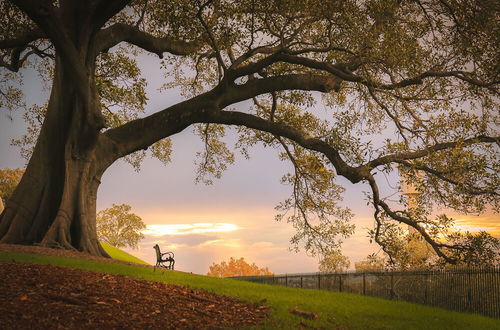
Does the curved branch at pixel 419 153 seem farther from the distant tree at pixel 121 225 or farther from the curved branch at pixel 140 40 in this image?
the distant tree at pixel 121 225

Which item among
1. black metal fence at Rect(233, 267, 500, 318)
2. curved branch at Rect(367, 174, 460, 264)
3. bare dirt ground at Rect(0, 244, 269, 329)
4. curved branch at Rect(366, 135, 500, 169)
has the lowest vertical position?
bare dirt ground at Rect(0, 244, 269, 329)

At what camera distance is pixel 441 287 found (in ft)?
63.7

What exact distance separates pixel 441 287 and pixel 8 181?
44.8 metres

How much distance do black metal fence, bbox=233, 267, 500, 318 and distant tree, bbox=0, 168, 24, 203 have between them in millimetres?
37850

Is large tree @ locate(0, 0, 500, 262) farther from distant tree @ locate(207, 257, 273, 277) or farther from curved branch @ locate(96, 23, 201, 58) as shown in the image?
distant tree @ locate(207, 257, 273, 277)

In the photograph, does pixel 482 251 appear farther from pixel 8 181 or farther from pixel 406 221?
pixel 8 181

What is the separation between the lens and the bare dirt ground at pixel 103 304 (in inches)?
331

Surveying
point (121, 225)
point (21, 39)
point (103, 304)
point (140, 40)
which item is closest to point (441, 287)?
point (103, 304)

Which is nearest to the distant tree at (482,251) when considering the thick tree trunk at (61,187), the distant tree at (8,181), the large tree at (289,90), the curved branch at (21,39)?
the large tree at (289,90)

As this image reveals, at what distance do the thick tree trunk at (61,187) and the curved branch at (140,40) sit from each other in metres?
2.49

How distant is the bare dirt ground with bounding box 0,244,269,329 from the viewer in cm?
841

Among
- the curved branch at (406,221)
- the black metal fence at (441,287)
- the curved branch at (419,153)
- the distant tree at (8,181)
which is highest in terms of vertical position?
the distant tree at (8,181)

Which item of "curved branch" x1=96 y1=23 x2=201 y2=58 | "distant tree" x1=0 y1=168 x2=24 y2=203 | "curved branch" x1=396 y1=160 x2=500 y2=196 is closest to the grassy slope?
"curved branch" x1=396 y1=160 x2=500 y2=196

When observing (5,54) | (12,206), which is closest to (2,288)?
(12,206)
